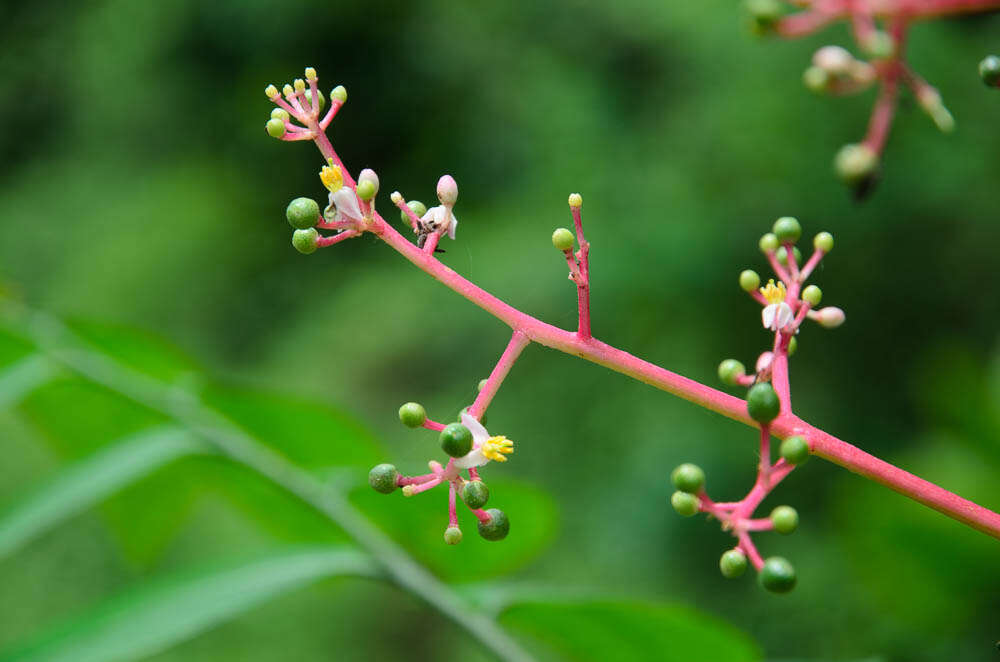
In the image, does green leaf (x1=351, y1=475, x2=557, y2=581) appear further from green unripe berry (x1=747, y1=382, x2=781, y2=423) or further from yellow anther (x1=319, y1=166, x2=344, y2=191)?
green unripe berry (x1=747, y1=382, x2=781, y2=423)

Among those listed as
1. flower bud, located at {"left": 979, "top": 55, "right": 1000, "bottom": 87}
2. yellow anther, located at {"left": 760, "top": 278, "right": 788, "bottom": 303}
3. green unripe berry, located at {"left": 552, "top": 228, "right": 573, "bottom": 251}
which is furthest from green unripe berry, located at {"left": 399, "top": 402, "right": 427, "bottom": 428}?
flower bud, located at {"left": 979, "top": 55, "right": 1000, "bottom": 87}

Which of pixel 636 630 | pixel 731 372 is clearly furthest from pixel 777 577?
pixel 636 630

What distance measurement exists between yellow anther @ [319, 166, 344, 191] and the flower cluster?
30cm

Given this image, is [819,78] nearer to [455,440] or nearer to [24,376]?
[455,440]

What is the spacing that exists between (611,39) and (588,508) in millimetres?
1576

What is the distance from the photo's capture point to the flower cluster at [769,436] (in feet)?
1.89

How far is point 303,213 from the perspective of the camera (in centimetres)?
68

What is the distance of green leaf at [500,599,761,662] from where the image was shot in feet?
3.77

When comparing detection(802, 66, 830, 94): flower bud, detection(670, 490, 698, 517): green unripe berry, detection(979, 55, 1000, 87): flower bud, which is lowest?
detection(670, 490, 698, 517): green unripe berry

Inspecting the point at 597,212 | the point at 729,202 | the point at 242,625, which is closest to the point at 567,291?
the point at 597,212

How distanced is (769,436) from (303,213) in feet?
1.12

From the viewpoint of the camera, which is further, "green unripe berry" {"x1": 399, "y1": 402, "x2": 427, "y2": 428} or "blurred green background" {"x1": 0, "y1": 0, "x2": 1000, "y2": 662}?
"blurred green background" {"x1": 0, "y1": 0, "x2": 1000, "y2": 662}

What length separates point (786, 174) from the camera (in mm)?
2861

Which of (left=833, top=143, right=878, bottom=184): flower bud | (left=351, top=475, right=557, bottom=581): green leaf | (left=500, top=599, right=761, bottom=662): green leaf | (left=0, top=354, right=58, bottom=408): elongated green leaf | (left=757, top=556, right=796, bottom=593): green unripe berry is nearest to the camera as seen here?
(left=833, top=143, right=878, bottom=184): flower bud
